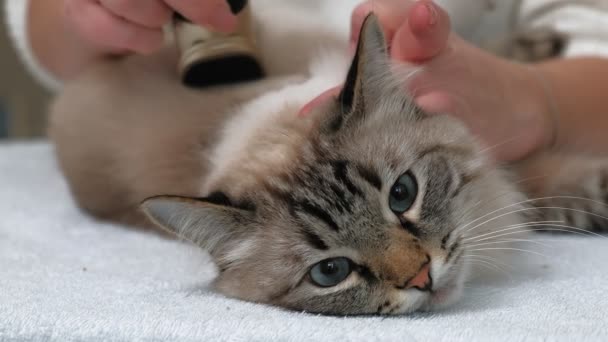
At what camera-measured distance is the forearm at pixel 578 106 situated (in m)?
1.56

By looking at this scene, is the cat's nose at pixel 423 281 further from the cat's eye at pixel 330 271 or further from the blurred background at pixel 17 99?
the blurred background at pixel 17 99

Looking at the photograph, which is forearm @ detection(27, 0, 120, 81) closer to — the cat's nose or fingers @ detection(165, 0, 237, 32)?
fingers @ detection(165, 0, 237, 32)

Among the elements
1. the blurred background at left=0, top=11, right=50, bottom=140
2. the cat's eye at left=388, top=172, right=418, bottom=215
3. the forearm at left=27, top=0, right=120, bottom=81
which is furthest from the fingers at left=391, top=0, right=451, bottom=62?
the blurred background at left=0, top=11, right=50, bottom=140

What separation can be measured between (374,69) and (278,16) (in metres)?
0.63

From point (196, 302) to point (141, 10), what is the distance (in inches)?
21.7

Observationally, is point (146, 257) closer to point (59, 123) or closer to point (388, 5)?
point (59, 123)

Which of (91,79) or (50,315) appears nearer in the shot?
(50,315)

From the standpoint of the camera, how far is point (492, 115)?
1382 millimetres

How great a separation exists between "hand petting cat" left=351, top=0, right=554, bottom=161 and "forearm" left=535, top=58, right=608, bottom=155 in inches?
2.1

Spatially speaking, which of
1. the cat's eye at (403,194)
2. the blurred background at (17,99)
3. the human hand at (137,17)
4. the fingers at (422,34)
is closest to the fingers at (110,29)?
the human hand at (137,17)

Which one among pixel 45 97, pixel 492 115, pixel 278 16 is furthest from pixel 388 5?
pixel 45 97

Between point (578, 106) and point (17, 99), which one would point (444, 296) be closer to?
point (578, 106)

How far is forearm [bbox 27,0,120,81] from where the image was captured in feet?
5.69

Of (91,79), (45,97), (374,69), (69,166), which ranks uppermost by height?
(374,69)
